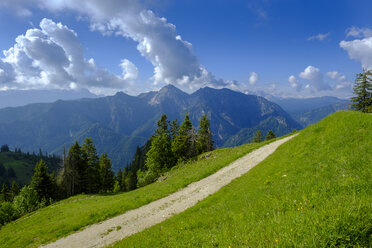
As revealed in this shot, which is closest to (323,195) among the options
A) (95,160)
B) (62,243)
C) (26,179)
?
(62,243)

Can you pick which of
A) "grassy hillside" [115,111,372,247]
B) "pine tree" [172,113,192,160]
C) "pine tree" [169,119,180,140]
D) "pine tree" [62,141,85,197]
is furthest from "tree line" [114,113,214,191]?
"grassy hillside" [115,111,372,247]

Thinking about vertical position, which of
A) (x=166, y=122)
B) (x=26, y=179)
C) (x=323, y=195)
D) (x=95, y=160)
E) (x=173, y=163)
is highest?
(x=166, y=122)

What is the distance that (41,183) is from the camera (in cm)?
4725

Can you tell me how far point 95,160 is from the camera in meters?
50.9

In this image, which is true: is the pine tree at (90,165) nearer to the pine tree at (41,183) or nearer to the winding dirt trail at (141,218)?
the pine tree at (41,183)

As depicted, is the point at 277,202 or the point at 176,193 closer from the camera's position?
the point at 277,202

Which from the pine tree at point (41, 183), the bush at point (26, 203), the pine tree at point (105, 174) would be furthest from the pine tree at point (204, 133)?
the pine tree at point (41, 183)

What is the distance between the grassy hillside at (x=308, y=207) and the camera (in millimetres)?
4188

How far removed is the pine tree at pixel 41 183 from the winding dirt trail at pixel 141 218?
4265 centimetres

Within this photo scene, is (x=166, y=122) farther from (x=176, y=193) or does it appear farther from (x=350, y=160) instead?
(x=350, y=160)

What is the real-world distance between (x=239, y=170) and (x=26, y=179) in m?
229

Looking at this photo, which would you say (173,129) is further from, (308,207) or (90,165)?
(308,207)

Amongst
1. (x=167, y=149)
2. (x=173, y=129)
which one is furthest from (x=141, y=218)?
(x=173, y=129)

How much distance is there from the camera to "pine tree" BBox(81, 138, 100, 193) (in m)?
49.7
